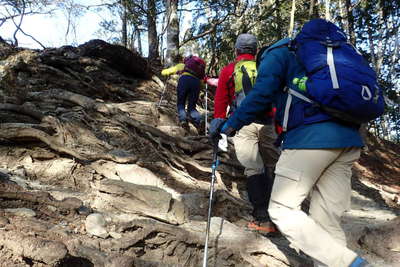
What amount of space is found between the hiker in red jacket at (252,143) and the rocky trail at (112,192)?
33cm

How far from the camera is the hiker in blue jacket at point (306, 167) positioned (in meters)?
2.58

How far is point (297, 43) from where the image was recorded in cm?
278

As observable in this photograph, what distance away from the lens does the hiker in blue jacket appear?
258cm

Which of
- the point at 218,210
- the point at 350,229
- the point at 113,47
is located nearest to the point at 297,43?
the point at 218,210

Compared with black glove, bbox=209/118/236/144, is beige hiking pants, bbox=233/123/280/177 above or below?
below

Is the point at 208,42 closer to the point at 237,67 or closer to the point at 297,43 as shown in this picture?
the point at 237,67

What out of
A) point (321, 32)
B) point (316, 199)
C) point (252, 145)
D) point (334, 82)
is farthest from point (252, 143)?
point (334, 82)

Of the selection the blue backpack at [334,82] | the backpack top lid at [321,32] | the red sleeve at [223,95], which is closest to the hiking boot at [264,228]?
the red sleeve at [223,95]

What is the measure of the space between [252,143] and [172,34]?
30.0ft

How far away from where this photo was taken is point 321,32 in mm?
2719

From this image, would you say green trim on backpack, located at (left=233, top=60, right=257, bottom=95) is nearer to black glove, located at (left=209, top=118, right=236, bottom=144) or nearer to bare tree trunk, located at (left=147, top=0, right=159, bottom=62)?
black glove, located at (left=209, top=118, right=236, bottom=144)

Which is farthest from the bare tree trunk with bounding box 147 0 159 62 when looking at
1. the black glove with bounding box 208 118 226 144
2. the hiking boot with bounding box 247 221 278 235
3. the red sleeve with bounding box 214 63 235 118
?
the black glove with bounding box 208 118 226 144

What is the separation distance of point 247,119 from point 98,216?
1586mm

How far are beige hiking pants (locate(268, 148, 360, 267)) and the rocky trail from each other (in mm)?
961
